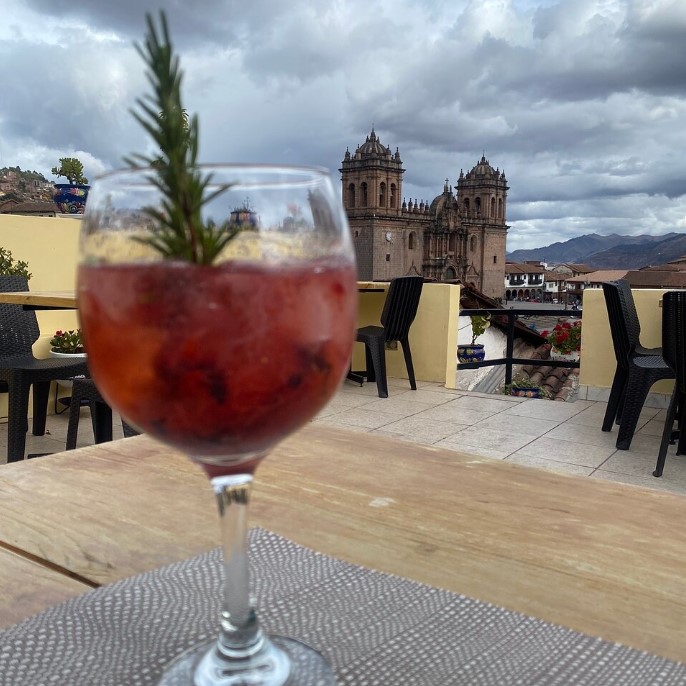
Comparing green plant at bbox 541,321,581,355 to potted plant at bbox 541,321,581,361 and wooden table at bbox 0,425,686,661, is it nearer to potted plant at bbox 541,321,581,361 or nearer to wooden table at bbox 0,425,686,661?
potted plant at bbox 541,321,581,361

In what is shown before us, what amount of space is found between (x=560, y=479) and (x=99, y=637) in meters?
0.57

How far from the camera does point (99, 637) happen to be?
0.54 meters

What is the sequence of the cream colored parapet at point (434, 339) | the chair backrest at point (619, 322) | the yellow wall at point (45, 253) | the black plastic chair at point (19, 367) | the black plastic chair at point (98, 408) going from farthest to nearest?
the cream colored parapet at point (434, 339), the yellow wall at point (45, 253), the chair backrest at point (619, 322), the black plastic chair at point (19, 367), the black plastic chair at point (98, 408)

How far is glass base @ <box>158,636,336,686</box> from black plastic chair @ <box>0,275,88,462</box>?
2.62 m

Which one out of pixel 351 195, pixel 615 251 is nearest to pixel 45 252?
pixel 351 195

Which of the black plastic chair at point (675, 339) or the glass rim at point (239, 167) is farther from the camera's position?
the black plastic chair at point (675, 339)

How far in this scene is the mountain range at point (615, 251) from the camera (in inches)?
5640

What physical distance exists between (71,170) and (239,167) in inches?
232

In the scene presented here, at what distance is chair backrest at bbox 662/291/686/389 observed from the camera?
3.21 m

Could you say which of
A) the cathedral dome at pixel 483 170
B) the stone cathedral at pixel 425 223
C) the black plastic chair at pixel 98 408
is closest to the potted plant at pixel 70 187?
the black plastic chair at pixel 98 408

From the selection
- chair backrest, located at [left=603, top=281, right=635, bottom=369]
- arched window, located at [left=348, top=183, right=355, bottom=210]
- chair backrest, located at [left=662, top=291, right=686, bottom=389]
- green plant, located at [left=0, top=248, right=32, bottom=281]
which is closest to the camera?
chair backrest, located at [left=662, top=291, right=686, bottom=389]

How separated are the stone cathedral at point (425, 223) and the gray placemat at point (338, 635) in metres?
61.2

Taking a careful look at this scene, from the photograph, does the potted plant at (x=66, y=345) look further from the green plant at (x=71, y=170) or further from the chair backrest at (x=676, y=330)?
the chair backrest at (x=676, y=330)

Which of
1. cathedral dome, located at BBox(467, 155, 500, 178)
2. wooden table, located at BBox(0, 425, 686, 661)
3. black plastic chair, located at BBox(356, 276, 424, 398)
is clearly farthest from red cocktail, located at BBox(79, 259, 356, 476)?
cathedral dome, located at BBox(467, 155, 500, 178)
